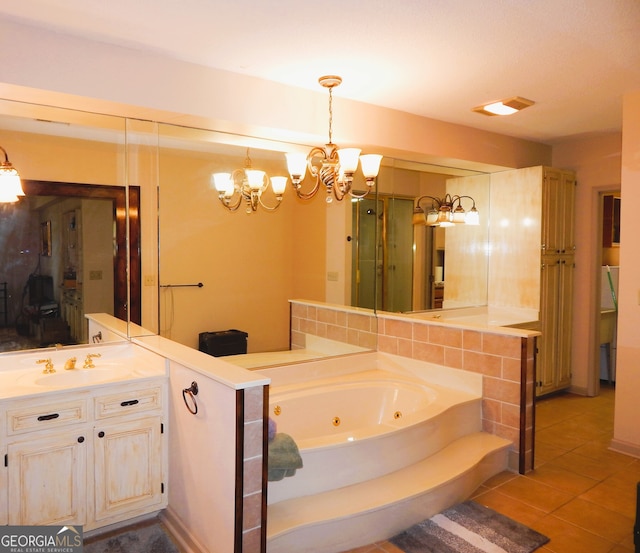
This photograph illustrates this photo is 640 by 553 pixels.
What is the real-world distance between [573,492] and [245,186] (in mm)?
2880

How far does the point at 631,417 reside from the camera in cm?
347

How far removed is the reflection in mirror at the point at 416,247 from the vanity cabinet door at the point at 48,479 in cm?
243

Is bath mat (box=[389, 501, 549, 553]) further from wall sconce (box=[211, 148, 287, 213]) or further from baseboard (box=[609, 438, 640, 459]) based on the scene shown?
wall sconce (box=[211, 148, 287, 213])

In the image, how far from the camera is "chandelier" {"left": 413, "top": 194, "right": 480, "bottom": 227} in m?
4.73

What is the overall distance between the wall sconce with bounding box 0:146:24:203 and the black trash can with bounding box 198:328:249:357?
1.43 meters

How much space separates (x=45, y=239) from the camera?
284 cm

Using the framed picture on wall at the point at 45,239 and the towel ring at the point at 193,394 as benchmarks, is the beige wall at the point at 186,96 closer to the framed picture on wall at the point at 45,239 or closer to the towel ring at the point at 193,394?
the framed picture on wall at the point at 45,239

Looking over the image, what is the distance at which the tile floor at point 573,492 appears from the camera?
2451mm

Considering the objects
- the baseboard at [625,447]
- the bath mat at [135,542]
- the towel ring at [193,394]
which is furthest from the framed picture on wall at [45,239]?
the baseboard at [625,447]

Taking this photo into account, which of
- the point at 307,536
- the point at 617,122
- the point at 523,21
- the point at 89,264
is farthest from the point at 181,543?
the point at 617,122

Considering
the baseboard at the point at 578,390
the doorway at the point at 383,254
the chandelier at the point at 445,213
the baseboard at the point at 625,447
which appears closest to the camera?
the baseboard at the point at 625,447

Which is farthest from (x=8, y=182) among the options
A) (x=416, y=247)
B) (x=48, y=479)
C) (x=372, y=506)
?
(x=416, y=247)

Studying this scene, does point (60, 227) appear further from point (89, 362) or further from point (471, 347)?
point (471, 347)

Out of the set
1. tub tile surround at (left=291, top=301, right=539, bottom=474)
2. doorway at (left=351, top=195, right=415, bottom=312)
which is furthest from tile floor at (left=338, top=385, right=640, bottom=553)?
doorway at (left=351, top=195, right=415, bottom=312)
